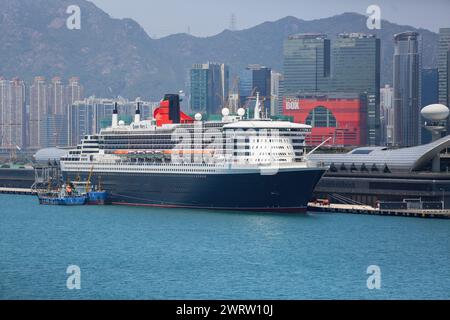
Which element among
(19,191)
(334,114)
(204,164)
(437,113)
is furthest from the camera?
(334,114)

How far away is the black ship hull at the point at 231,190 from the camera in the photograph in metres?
64.0

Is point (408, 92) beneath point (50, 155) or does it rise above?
above

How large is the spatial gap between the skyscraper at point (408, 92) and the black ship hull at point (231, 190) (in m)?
115

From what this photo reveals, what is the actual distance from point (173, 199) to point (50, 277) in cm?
3120

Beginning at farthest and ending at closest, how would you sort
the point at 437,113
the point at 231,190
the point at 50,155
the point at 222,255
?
the point at 50,155, the point at 437,113, the point at 231,190, the point at 222,255

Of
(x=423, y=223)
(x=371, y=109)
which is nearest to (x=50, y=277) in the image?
(x=423, y=223)

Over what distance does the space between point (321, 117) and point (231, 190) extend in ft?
348

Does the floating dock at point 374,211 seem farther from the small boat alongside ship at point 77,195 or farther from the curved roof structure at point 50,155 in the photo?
the curved roof structure at point 50,155

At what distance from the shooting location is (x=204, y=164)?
6744 cm

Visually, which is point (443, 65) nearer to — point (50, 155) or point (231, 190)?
point (50, 155)

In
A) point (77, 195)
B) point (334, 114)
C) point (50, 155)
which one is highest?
point (334, 114)

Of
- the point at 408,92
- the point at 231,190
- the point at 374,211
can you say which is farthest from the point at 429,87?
the point at 231,190

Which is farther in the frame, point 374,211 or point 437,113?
point 437,113
